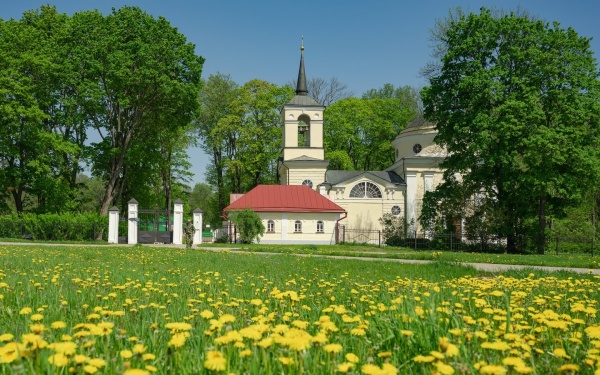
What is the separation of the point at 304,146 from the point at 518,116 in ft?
71.9

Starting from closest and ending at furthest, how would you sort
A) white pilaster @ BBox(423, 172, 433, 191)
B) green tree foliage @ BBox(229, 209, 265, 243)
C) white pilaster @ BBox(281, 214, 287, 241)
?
green tree foliage @ BBox(229, 209, 265, 243) → white pilaster @ BBox(281, 214, 287, 241) → white pilaster @ BBox(423, 172, 433, 191)

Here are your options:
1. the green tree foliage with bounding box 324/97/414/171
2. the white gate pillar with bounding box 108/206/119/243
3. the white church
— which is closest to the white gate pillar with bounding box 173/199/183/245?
the white gate pillar with bounding box 108/206/119/243

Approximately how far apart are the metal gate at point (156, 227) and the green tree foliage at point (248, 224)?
14.3ft

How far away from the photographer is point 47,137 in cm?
3203

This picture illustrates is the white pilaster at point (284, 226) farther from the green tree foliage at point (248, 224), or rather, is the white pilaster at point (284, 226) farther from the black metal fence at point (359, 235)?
the black metal fence at point (359, 235)

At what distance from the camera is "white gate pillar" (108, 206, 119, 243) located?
1214 inches

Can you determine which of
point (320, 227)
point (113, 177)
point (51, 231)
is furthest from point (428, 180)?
point (51, 231)

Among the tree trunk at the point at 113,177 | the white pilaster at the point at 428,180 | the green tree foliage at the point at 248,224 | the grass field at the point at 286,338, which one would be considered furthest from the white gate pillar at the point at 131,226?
the grass field at the point at 286,338

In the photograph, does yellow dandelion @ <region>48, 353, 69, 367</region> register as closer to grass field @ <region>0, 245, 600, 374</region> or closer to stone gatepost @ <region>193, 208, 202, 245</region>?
grass field @ <region>0, 245, 600, 374</region>

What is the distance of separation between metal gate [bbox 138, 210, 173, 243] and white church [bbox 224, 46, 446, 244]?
4.89 meters

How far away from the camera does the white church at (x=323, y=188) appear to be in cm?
3816

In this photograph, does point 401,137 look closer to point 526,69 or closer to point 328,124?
point 328,124

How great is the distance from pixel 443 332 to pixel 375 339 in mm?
486

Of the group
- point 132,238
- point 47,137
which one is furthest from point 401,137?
point 47,137
